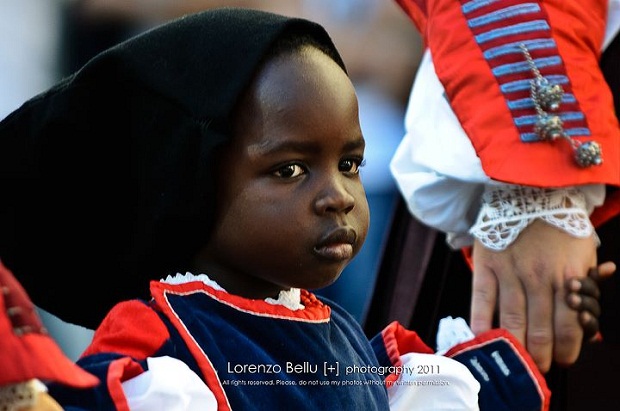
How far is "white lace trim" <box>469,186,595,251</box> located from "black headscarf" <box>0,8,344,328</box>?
0.41 meters

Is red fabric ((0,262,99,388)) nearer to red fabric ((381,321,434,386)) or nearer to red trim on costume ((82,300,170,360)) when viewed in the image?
red trim on costume ((82,300,170,360))

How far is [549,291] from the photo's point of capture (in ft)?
4.98

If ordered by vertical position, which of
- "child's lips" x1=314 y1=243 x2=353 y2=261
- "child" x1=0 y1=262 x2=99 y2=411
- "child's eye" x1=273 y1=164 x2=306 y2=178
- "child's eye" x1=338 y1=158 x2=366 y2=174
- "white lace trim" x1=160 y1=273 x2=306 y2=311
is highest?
"child" x1=0 y1=262 x2=99 y2=411

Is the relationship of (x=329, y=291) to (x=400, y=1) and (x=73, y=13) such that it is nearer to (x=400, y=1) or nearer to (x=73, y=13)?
(x=73, y=13)

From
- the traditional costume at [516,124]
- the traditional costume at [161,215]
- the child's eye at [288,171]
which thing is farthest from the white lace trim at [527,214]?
the child's eye at [288,171]

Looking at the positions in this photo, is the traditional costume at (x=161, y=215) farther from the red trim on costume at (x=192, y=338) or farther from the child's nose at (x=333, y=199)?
the child's nose at (x=333, y=199)

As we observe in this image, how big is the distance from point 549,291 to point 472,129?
0.78 feet

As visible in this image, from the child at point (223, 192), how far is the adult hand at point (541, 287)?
1.08 feet

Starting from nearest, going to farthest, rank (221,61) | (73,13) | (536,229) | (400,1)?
(221,61)
(536,229)
(400,1)
(73,13)

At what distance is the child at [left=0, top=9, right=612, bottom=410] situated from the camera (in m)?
1.16

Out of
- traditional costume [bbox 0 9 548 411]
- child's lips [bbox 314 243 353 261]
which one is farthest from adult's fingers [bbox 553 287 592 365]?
child's lips [bbox 314 243 353 261]

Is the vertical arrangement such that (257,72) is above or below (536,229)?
above

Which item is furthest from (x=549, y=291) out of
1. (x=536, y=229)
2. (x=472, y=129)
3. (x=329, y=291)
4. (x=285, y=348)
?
(x=329, y=291)

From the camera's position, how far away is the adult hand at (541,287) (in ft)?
4.94
